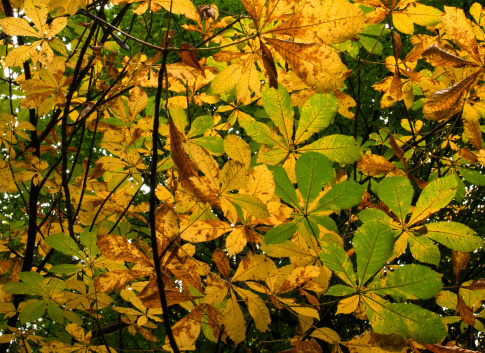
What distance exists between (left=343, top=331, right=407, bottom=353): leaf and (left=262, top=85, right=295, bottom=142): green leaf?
58 centimetres

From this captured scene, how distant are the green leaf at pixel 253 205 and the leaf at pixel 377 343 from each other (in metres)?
0.37

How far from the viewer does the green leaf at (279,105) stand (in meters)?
0.98

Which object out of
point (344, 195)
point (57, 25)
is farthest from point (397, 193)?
point (57, 25)

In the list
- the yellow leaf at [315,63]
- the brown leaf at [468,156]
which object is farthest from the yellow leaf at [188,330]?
the brown leaf at [468,156]

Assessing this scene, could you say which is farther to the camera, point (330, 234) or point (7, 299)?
point (7, 299)

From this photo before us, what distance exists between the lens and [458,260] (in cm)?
143

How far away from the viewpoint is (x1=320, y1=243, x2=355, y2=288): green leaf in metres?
0.86

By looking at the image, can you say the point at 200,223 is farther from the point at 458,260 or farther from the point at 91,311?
the point at 458,260

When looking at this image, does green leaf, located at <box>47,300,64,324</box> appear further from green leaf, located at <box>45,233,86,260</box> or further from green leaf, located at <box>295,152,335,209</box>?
green leaf, located at <box>295,152,335,209</box>

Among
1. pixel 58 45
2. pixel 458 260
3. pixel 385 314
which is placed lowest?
pixel 458 260

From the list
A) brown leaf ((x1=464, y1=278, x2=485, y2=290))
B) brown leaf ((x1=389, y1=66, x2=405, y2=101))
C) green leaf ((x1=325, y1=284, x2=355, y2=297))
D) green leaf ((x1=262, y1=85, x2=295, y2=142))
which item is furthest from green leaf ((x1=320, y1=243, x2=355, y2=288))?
brown leaf ((x1=389, y1=66, x2=405, y2=101))

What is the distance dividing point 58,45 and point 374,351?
1.66 metres

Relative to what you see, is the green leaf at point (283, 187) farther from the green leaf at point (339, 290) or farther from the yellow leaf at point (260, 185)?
the green leaf at point (339, 290)

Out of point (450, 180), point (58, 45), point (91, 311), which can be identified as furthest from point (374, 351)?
point (58, 45)
